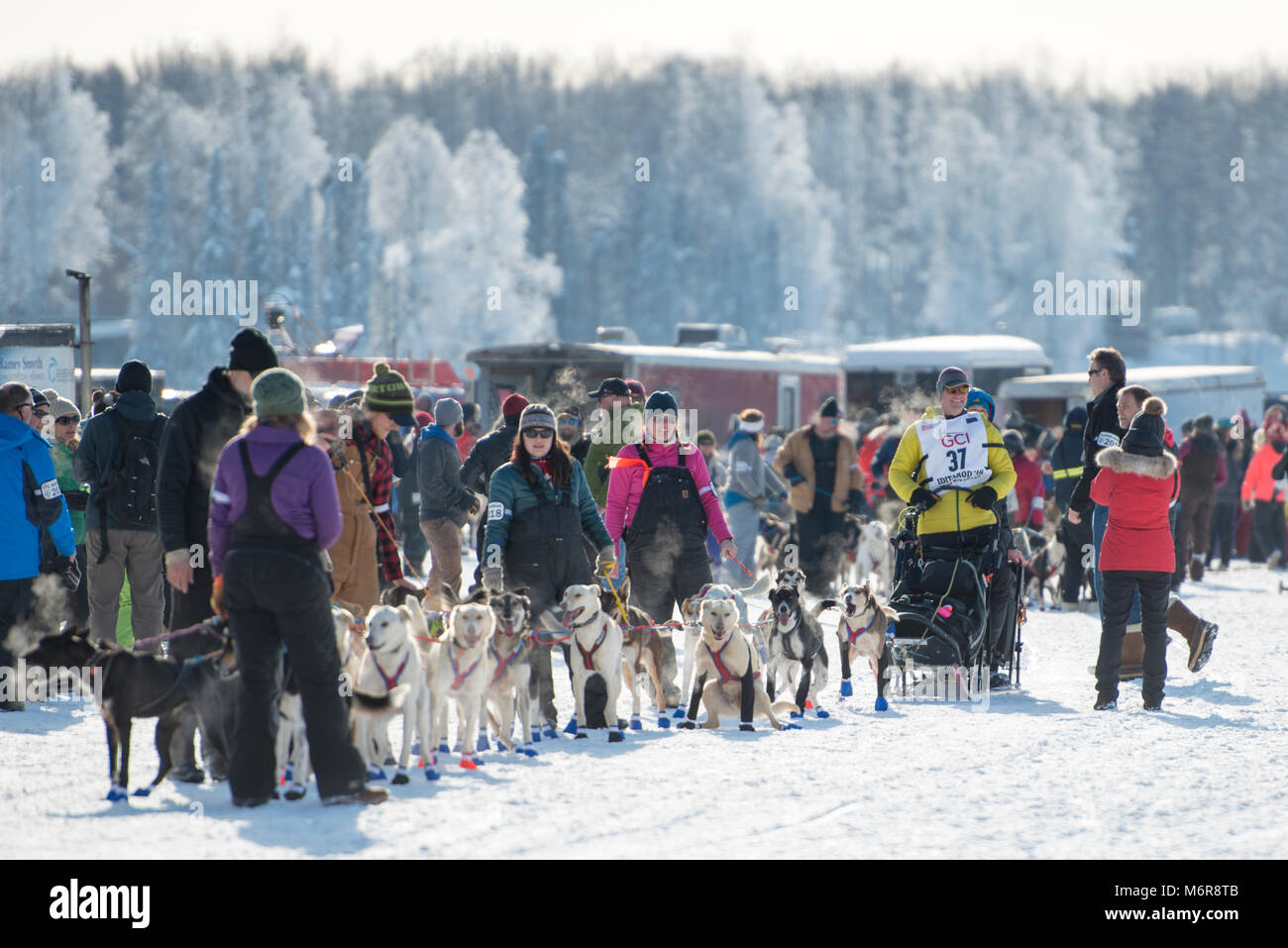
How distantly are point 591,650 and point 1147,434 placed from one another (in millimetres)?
2970

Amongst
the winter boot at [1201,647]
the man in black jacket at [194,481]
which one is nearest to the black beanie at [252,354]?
the man in black jacket at [194,481]

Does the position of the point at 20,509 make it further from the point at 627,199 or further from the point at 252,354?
the point at 627,199

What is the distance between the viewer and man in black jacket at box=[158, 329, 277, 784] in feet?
17.9

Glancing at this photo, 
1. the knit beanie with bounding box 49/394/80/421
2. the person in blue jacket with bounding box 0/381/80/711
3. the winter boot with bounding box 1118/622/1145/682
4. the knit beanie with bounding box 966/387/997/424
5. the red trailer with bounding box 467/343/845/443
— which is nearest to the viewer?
the person in blue jacket with bounding box 0/381/80/711

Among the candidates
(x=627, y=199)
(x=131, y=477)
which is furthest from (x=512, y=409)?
(x=627, y=199)

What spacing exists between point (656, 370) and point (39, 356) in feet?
35.5

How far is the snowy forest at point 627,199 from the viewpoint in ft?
171

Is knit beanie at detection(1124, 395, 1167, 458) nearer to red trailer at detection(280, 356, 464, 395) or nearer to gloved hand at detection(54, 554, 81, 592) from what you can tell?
gloved hand at detection(54, 554, 81, 592)

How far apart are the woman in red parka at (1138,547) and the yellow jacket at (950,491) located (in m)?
0.47

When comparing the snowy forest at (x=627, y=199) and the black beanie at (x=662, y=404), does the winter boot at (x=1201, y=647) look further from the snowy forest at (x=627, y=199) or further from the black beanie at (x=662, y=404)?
the snowy forest at (x=627, y=199)

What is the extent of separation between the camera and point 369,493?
6871 mm

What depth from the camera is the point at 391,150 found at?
55438 mm

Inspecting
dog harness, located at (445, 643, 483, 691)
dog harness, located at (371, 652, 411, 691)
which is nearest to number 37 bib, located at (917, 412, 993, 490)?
dog harness, located at (445, 643, 483, 691)
